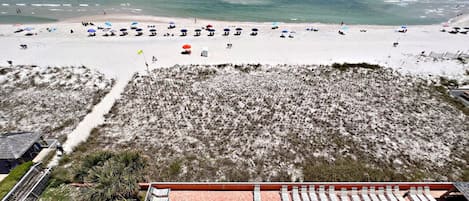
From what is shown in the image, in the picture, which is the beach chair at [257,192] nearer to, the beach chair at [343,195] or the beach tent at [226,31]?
the beach chair at [343,195]

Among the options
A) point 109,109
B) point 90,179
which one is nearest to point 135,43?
point 109,109

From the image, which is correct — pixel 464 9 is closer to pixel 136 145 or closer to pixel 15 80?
pixel 136 145

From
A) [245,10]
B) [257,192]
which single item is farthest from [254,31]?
[257,192]

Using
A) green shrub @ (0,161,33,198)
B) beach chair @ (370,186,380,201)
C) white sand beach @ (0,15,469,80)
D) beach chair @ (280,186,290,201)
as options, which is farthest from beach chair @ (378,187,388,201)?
white sand beach @ (0,15,469,80)

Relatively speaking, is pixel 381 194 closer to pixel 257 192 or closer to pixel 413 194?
pixel 413 194

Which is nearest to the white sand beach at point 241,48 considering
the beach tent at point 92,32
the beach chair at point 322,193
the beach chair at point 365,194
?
the beach tent at point 92,32

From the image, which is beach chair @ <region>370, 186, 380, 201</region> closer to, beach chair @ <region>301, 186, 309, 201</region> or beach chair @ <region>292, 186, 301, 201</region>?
beach chair @ <region>301, 186, 309, 201</region>
